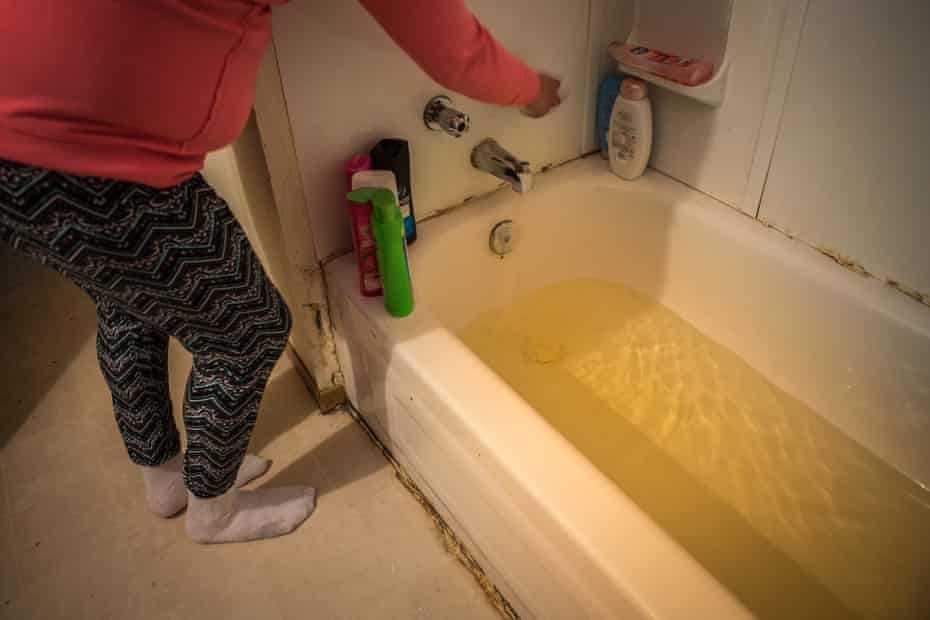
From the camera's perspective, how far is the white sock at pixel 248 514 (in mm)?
1188

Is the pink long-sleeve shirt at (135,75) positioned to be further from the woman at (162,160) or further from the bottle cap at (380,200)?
the bottle cap at (380,200)

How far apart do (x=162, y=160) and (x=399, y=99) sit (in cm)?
48

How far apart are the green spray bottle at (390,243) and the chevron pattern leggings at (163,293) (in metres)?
0.16

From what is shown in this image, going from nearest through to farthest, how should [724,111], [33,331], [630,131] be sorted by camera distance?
[724,111] → [630,131] → [33,331]

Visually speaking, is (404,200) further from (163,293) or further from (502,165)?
(163,293)

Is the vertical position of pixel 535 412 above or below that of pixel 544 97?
below

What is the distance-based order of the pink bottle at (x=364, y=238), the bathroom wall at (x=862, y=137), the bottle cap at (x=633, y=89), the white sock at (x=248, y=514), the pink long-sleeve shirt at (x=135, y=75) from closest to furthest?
the pink long-sleeve shirt at (x=135, y=75) < the bathroom wall at (x=862, y=137) < the pink bottle at (x=364, y=238) < the white sock at (x=248, y=514) < the bottle cap at (x=633, y=89)

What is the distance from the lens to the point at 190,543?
4.09 feet

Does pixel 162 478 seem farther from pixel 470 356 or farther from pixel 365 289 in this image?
pixel 470 356

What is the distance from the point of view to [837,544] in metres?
1.12

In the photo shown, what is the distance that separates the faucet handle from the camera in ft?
3.71

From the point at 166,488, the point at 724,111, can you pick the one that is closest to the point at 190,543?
the point at 166,488

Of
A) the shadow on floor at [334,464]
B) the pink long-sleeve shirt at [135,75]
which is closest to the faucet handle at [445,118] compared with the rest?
the pink long-sleeve shirt at [135,75]

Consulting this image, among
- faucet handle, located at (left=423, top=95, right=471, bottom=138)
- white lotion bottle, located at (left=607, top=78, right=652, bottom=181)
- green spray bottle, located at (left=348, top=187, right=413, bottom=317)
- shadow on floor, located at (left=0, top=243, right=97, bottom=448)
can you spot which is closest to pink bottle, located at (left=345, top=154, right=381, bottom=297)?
green spray bottle, located at (left=348, top=187, right=413, bottom=317)
